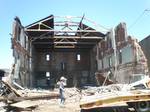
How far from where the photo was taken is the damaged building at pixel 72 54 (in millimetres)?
27188

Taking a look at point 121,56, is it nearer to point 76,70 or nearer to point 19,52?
point 19,52

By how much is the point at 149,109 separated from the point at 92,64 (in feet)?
107

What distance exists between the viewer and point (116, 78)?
98.8ft

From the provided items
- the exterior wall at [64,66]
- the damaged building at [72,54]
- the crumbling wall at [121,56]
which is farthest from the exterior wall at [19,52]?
the exterior wall at [64,66]

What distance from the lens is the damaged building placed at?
2719cm

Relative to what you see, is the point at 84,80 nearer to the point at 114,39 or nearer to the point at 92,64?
the point at 92,64

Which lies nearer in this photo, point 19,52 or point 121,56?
point 121,56

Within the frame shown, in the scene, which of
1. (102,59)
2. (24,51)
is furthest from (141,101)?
(102,59)

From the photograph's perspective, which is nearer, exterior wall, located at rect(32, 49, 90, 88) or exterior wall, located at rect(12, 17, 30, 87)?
exterior wall, located at rect(12, 17, 30, 87)

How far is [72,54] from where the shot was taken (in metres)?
46.3

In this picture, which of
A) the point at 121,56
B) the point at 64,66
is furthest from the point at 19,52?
the point at 64,66

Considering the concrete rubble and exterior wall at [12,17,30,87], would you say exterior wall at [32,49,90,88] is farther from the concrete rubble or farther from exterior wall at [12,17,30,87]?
exterior wall at [12,17,30,87]

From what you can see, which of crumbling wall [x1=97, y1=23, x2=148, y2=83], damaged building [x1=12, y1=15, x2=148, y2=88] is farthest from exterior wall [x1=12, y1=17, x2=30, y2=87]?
crumbling wall [x1=97, y1=23, x2=148, y2=83]

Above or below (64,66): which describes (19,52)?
above
